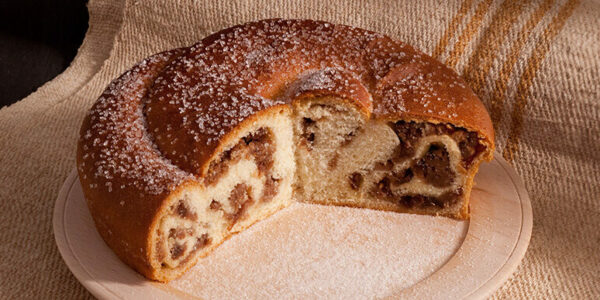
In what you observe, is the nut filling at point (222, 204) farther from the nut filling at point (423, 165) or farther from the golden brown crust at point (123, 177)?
the nut filling at point (423, 165)

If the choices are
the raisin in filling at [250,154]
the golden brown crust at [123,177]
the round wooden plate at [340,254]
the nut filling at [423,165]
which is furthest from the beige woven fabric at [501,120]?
the raisin in filling at [250,154]

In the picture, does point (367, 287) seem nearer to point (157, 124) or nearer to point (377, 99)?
point (377, 99)

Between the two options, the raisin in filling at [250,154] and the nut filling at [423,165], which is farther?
the nut filling at [423,165]

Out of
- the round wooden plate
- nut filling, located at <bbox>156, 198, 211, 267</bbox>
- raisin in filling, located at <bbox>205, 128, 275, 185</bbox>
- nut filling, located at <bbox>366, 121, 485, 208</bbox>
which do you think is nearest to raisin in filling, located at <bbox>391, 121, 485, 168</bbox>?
nut filling, located at <bbox>366, 121, 485, 208</bbox>

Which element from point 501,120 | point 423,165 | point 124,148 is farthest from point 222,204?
point 501,120

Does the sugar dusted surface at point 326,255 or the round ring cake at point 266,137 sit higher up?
the round ring cake at point 266,137

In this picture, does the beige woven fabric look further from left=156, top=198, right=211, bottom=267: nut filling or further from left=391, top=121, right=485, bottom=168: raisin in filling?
left=391, top=121, right=485, bottom=168: raisin in filling
